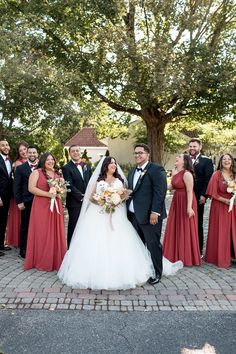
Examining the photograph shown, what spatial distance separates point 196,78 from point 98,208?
12930 mm

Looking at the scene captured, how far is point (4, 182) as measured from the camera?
7.91 metres

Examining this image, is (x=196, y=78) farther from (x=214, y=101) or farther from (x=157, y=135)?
A: (x=157, y=135)

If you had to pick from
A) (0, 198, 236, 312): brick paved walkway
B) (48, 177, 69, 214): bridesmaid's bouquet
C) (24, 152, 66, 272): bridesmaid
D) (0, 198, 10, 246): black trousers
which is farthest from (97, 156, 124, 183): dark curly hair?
(0, 198, 10, 246): black trousers

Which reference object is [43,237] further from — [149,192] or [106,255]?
[149,192]

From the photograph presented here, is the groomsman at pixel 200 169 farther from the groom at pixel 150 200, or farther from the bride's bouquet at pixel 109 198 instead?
the bride's bouquet at pixel 109 198

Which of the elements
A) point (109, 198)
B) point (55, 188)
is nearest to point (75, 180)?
point (55, 188)

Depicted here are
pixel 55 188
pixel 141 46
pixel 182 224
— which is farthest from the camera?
pixel 141 46

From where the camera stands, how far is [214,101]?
67.6 feet

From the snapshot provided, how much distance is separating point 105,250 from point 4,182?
3.25m

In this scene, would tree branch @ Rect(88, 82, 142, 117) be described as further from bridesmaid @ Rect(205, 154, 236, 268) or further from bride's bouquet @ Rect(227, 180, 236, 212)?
bride's bouquet @ Rect(227, 180, 236, 212)

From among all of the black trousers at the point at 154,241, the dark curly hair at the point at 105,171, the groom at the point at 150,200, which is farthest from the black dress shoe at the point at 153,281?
the dark curly hair at the point at 105,171

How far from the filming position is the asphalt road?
13.6 feet

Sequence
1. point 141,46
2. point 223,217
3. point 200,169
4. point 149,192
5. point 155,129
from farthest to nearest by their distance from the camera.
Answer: point 155,129 → point 141,46 → point 200,169 → point 223,217 → point 149,192

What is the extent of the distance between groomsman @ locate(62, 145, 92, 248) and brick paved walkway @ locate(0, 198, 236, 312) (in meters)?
1.46
